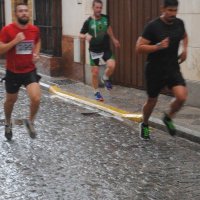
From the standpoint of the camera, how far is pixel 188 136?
7812mm

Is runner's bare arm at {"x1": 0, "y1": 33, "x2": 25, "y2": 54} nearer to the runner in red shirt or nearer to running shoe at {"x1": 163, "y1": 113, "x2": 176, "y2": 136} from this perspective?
the runner in red shirt

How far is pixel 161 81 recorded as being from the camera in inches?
289

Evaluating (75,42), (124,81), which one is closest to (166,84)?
(124,81)

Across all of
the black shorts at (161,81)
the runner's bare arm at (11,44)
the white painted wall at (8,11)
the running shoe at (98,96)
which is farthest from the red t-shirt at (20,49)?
the white painted wall at (8,11)

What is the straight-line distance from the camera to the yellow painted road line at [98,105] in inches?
362

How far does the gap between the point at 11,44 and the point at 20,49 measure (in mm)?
262

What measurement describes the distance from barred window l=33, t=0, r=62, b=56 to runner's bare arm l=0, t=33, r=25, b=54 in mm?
7086

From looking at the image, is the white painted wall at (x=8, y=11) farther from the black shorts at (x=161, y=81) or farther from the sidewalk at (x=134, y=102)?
the black shorts at (x=161, y=81)

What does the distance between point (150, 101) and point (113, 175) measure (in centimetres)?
170

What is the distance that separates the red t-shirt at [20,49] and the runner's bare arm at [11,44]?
13 cm

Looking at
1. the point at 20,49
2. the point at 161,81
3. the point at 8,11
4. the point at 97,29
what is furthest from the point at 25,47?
the point at 8,11

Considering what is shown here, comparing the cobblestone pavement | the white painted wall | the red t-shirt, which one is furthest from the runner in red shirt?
the white painted wall

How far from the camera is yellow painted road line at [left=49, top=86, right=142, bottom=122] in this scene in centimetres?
919

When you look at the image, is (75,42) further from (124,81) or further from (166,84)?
(166,84)
